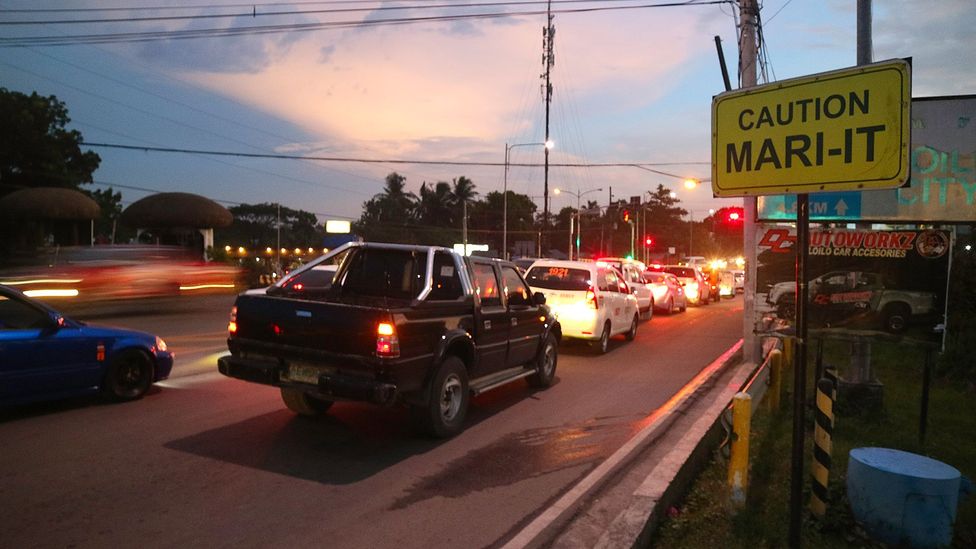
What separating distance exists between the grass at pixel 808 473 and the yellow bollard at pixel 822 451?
0.15 meters

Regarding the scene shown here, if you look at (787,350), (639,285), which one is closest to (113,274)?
(639,285)

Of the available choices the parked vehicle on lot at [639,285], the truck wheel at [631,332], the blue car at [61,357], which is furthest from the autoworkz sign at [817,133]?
the parked vehicle on lot at [639,285]

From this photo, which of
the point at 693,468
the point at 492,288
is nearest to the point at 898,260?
the point at 693,468

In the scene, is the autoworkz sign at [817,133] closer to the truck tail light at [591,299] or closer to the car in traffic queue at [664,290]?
the truck tail light at [591,299]

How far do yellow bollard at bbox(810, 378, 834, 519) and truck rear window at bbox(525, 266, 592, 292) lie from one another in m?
8.68

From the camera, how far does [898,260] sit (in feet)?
27.1

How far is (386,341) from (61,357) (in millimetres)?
3721

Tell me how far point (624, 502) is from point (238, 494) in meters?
3.01

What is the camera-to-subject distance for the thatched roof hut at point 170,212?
1534 inches

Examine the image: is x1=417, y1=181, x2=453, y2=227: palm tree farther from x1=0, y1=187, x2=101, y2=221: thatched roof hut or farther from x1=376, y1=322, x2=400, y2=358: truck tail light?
x1=376, y1=322, x2=400, y2=358: truck tail light

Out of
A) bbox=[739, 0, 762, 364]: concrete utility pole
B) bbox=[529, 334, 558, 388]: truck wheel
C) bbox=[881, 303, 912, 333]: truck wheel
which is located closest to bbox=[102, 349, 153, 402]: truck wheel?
bbox=[529, 334, 558, 388]: truck wheel

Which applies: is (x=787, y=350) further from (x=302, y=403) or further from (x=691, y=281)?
(x=691, y=281)

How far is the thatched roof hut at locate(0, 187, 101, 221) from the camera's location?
3744 centimetres

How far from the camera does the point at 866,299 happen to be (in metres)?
8.23
